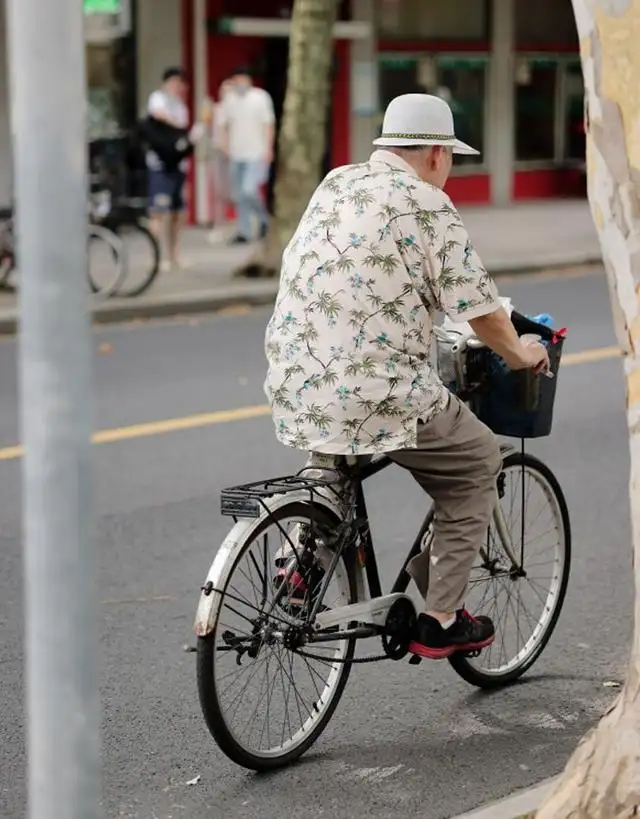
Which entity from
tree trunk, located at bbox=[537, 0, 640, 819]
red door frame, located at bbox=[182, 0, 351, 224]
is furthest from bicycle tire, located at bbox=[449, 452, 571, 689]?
red door frame, located at bbox=[182, 0, 351, 224]

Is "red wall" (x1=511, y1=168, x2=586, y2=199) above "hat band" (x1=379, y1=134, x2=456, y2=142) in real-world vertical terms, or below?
below

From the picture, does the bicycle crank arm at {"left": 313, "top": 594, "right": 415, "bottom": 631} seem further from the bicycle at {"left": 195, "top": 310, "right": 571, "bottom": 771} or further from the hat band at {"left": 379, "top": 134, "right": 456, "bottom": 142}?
the hat band at {"left": 379, "top": 134, "right": 456, "bottom": 142}

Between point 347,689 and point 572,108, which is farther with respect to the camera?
point 572,108

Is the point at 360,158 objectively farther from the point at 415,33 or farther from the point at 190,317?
the point at 190,317

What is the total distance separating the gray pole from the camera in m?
2.38

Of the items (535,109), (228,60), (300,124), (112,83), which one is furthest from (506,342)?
(535,109)

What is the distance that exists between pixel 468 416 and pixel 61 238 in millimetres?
2479

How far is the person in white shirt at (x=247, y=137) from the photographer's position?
18.2m

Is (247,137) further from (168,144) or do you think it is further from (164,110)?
(168,144)

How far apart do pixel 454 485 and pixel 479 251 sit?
13686 mm

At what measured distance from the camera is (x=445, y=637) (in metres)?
4.86

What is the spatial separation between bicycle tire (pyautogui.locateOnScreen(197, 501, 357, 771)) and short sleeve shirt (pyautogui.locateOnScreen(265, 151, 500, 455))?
21 centimetres

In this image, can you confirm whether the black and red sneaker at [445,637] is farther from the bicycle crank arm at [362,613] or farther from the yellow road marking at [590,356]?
the yellow road marking at [590,356]

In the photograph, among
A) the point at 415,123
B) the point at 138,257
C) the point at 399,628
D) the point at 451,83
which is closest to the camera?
the point at 415,123
